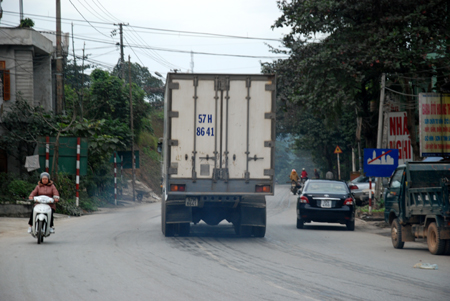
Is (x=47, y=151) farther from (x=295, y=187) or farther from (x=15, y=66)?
(x=295, y=187)

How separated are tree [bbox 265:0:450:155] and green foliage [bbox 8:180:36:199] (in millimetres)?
11189

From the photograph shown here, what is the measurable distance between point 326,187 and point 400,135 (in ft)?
24.5

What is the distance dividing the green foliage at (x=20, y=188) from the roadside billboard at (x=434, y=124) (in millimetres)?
15274

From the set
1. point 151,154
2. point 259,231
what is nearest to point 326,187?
point 259,231

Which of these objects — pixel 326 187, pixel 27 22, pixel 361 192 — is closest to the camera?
pixel 326 187

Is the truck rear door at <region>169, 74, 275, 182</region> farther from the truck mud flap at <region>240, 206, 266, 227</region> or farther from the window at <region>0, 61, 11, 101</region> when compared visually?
the window at <region>0, 61, 11, 101</region>

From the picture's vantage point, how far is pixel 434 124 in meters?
20.3

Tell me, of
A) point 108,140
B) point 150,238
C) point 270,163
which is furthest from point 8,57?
point 270,163

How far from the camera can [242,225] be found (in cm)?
1392

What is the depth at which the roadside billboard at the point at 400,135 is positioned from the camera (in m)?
23.7

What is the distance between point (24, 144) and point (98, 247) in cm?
1654

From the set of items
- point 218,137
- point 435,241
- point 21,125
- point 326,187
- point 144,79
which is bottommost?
point 435,241

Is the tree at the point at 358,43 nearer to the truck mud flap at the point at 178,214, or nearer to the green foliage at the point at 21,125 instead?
the truck mud flap at the point at 178,214

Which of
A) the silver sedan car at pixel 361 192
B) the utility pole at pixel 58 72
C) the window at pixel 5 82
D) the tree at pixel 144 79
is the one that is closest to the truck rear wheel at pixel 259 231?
the silver sedan car at pixel 361 192
